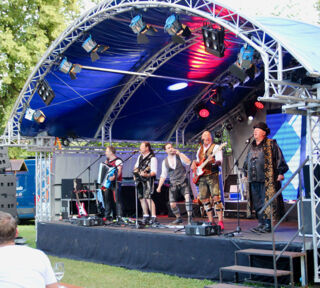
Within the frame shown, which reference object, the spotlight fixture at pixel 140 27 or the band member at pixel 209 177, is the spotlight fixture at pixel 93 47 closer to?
the spotlight fixture at pixel 140 27

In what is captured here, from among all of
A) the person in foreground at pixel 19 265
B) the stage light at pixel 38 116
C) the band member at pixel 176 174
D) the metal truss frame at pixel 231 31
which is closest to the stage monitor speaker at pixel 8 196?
the metal truss frame at pixel 231 31

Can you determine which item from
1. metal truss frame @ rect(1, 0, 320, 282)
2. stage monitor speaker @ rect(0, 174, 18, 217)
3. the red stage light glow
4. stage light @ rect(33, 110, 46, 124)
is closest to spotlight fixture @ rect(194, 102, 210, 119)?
the red stage light glow

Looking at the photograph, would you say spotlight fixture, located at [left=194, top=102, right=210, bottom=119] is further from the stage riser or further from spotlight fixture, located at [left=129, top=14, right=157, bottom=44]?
the stage riser

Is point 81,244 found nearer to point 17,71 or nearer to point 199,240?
point 199,240

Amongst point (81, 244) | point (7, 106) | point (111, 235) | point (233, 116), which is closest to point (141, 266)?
point (111, 235)

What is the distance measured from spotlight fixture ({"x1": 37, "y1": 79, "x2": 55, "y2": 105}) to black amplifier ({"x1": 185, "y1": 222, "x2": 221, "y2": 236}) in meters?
4.96

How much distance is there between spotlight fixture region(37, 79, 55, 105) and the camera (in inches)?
435

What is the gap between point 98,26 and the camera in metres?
9.80

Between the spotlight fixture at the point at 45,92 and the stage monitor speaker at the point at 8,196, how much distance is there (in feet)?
7.07

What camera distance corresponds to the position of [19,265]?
2.69 m

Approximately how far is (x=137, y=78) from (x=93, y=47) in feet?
6.92

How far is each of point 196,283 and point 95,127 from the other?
6.86 m

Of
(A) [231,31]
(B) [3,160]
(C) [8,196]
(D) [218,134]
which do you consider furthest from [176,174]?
(D) [218,134]

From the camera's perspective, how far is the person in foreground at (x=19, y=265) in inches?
105
